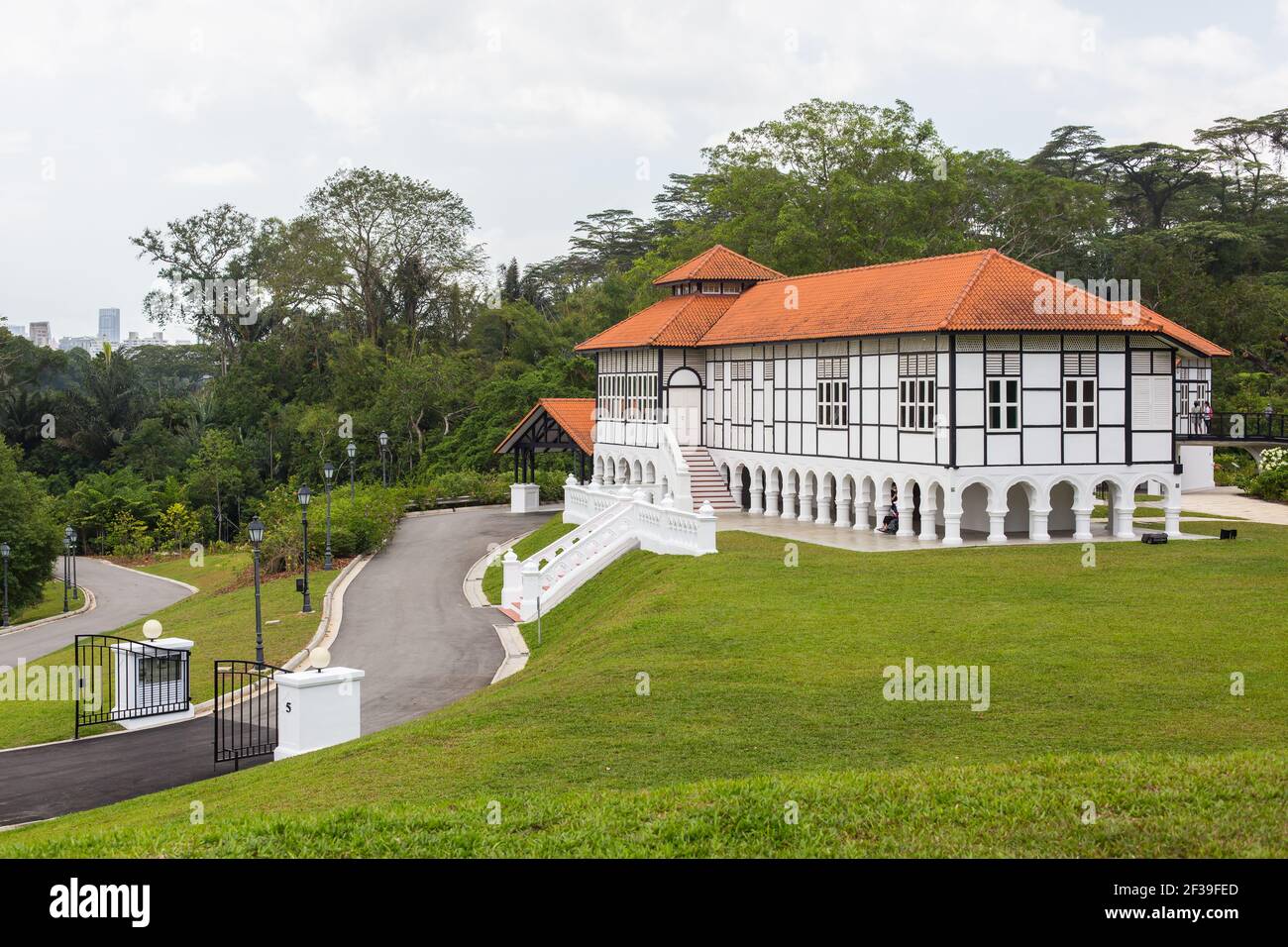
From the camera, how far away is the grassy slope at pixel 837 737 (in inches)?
379

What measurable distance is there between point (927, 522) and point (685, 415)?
→ 12907 millimetres

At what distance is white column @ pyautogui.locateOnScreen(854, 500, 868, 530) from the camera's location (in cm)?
3392

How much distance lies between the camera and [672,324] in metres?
42.3

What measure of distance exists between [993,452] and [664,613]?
36.7 ft

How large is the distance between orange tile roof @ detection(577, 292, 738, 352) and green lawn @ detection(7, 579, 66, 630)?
21.9 metres

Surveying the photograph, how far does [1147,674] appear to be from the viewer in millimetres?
16938

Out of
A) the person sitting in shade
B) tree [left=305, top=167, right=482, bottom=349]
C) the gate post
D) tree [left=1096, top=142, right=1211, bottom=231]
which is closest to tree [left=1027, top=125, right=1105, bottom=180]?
tree [left=1096, top=142, right=1211, bottom=231]

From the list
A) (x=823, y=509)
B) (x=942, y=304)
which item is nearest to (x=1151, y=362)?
(x=942, y=304)

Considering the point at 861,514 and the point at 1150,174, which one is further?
the point at 1150,174

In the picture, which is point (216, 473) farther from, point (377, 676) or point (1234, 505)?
point (1234, 505)

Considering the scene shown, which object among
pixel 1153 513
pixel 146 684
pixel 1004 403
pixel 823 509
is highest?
pixel 1004 403

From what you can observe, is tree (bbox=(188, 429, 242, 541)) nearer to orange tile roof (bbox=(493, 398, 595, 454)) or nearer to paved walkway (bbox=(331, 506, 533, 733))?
orange tile roof (bbox=(493, 398, 595, 454))

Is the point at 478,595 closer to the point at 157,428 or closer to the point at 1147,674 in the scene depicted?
the point at 1147,674
